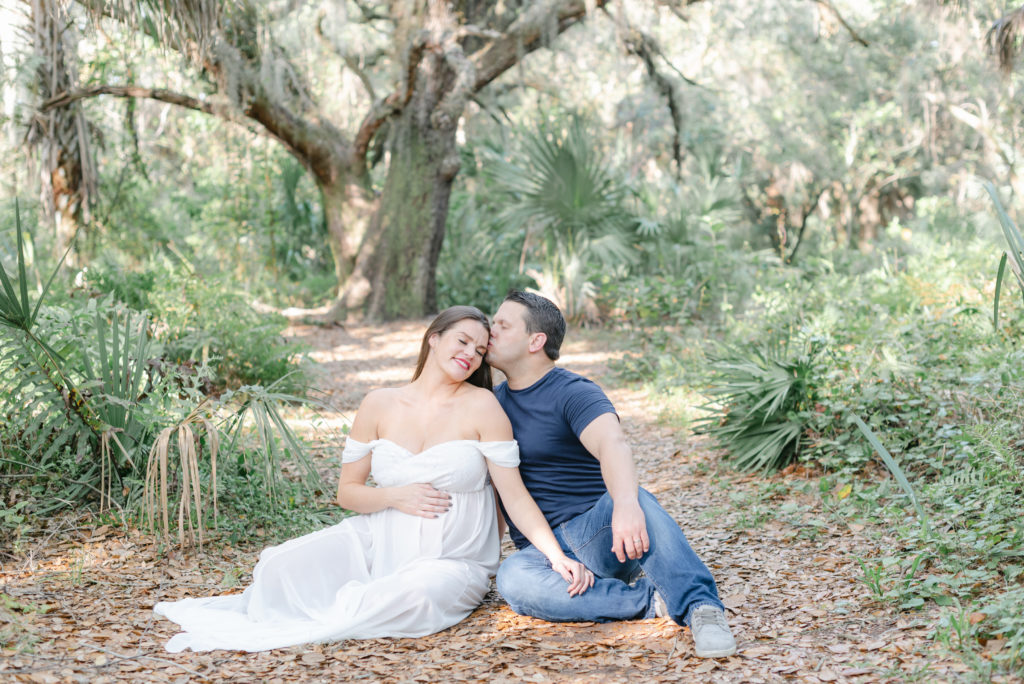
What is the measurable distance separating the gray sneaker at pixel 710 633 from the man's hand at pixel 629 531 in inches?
11.0

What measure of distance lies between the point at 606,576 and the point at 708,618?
531mm

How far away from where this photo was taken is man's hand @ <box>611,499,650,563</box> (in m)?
2.99

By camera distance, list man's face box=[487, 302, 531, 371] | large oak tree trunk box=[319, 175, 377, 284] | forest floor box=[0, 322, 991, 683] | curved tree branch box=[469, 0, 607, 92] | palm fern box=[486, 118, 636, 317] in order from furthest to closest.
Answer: large oak tree trunk box=[319, 175, 377, 284] → palm fern box=[486, 118, 636, 317] → curved tree branch box=[469, 0, 607, 92] → man's face box=[487, 302, 531, 371] → forest floor box=[0, 322, 991, 683]

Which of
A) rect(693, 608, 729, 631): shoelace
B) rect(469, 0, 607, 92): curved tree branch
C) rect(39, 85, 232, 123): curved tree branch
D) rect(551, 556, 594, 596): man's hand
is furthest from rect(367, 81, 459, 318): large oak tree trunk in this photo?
rect(693, 608, 729, 631): shoelace

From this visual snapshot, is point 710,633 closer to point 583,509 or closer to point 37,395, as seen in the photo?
point 583,509

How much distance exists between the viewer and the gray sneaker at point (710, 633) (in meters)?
2.85

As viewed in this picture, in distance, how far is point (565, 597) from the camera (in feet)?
10.6

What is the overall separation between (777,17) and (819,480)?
2094cm

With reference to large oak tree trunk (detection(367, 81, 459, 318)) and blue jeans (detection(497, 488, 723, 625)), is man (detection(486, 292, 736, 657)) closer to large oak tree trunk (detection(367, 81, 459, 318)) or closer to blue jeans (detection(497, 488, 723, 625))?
blue jeans (detection(497, 488, 723, 625))

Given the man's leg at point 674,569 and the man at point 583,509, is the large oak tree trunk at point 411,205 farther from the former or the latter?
the man's leg at point 674,569

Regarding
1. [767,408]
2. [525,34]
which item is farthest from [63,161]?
[767,408]

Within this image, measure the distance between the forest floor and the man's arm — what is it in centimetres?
37

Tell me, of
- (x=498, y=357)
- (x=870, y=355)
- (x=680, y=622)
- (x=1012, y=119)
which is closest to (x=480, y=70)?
(x=870, y=355)

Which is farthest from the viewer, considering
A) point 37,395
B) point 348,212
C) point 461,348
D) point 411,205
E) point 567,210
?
point 348,212
